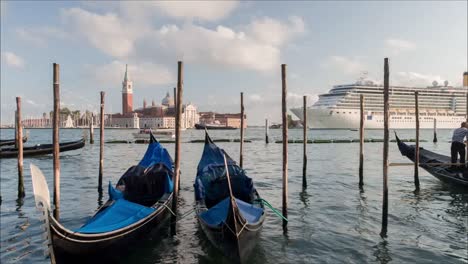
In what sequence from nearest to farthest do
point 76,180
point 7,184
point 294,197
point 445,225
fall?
point 445,225, point 294,197, point 7,184, point 76,180

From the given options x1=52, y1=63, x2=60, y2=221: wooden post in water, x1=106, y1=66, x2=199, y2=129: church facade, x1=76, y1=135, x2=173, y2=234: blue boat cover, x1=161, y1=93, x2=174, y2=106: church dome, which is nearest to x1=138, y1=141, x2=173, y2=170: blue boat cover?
x1=76, y1=135, x2=173, y2=234: blue boat cover

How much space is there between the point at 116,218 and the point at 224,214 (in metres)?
1.55

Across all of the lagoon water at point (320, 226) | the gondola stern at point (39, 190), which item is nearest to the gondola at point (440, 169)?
the lagoon water at point (320, 226)

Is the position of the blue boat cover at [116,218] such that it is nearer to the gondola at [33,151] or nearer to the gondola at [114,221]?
the gondola at [114,221]

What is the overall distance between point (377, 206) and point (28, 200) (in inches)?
341

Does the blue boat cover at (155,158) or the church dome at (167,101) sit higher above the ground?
the church dome at (167,101)

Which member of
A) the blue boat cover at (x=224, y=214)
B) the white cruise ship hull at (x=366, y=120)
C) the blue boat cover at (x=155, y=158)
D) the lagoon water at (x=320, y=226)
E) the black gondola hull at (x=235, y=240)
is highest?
the white cruise ship hull at (x=366, y=120)

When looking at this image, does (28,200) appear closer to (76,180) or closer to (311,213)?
(76,180)

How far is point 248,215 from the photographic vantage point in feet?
18.8

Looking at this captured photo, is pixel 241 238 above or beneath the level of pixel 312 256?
above

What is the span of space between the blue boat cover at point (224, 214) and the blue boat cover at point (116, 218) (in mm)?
969

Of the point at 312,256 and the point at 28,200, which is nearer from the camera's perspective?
the point at 312,256

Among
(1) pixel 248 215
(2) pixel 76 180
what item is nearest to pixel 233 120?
(2) pixel 76 180

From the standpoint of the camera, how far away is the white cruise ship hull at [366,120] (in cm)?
5591
